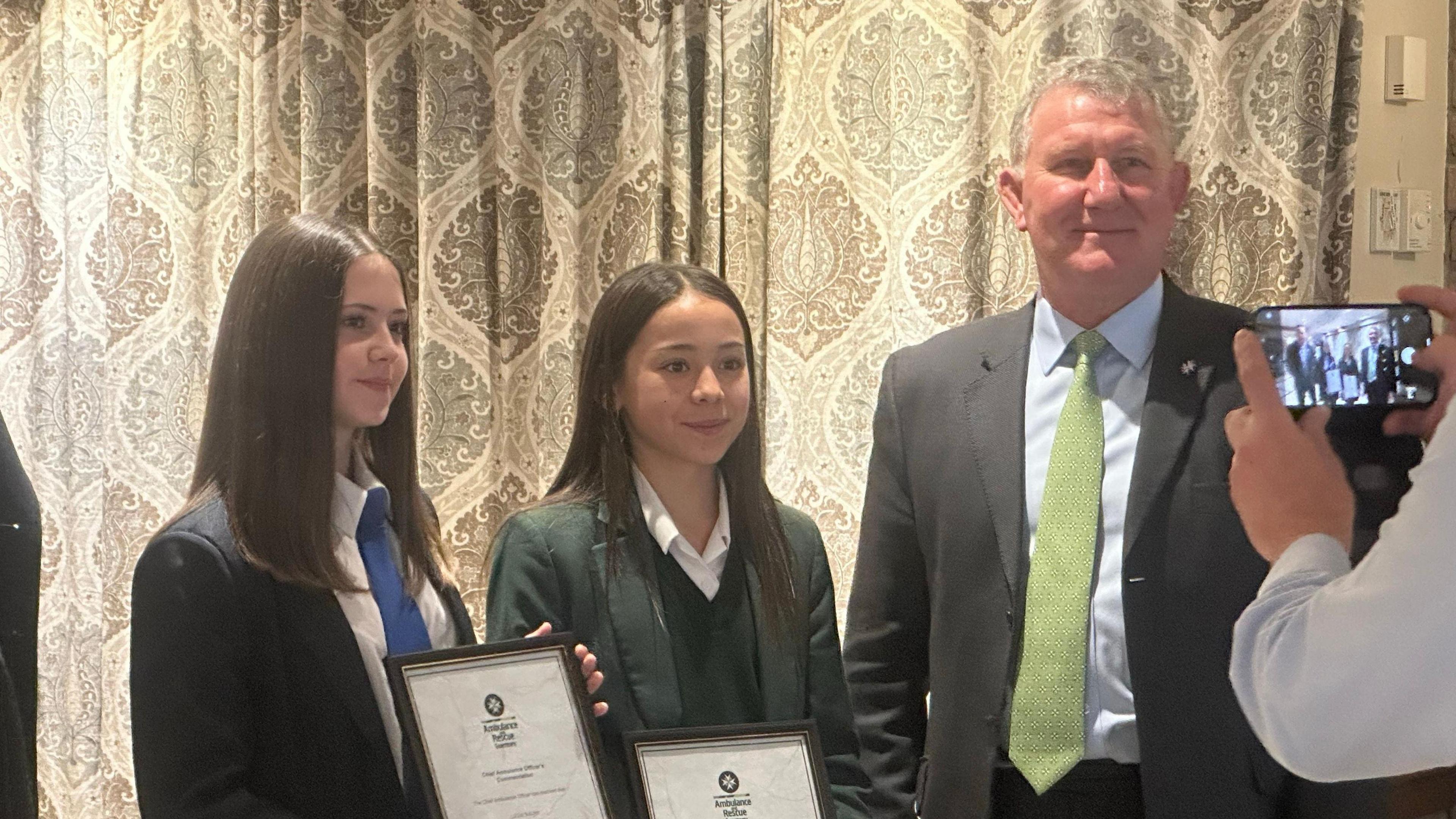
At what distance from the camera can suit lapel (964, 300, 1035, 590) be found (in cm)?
202

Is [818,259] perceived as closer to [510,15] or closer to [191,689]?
[510,15]

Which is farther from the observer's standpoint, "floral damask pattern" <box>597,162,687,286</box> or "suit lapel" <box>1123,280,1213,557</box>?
"floral damask pattern" <box>597,162,687,286</box>

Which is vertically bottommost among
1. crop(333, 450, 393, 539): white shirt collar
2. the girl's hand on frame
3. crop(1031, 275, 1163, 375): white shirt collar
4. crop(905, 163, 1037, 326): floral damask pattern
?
the girl's hand on frame

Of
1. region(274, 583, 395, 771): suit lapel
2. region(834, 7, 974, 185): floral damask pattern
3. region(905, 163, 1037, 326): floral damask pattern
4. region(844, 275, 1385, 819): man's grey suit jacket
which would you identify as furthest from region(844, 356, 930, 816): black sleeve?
region(834, 7, 974, 185): floral damask pattern

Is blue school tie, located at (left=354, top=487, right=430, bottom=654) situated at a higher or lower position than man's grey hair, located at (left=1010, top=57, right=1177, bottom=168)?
lower

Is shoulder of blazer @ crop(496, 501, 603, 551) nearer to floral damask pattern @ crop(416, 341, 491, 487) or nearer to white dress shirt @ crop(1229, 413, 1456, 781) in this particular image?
white dress shirt @ crop(1229, 413, 1456, 781)

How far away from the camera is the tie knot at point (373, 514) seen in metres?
1.78

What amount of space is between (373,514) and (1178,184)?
1.31 m

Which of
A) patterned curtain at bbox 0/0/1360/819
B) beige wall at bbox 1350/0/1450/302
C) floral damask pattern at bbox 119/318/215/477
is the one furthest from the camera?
floral damask pattern at bbox 119/318/215/477

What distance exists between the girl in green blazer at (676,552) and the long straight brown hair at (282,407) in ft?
0.71

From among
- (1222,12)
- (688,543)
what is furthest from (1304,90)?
(688,543)

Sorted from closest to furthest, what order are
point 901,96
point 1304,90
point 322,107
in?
point 1304,90 → point 901,96 → point 322,107

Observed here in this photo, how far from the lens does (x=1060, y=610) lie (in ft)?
→ 6.42

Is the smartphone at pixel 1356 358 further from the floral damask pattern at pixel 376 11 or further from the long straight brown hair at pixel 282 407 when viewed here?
the floral damask pattern at pixel 376 11
